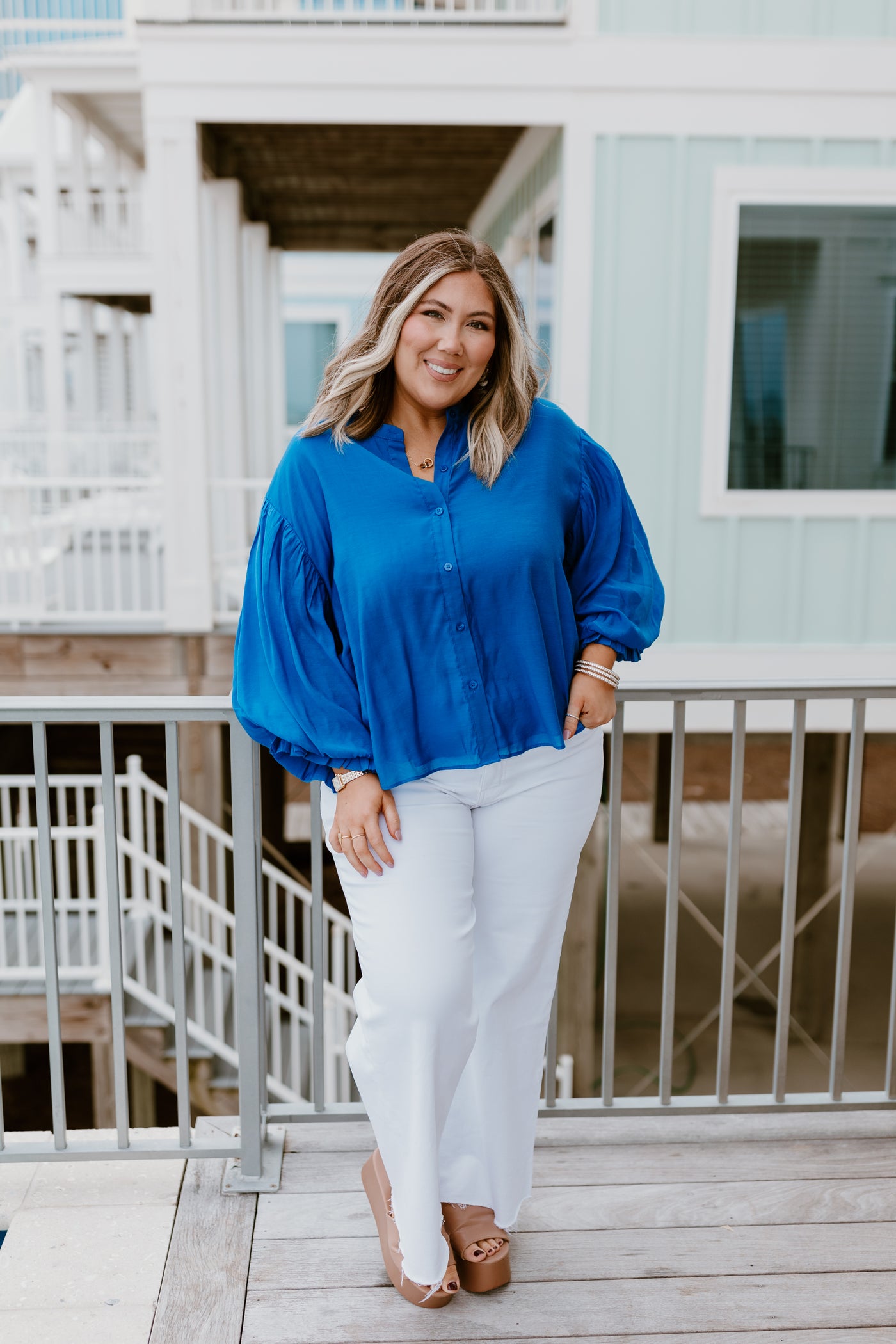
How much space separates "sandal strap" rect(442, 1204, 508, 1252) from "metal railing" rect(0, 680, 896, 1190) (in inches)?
12.4

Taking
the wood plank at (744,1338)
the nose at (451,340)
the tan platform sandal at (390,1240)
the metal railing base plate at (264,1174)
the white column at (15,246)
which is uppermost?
the white column at (15,246)

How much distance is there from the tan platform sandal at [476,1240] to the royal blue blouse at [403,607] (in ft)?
2.52

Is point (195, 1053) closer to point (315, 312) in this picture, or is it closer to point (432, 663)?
point (432, 663)

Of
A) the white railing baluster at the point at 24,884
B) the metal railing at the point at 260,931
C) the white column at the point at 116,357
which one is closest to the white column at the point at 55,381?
the white column at the point at 116,357

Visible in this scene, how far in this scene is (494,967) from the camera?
1727 mm

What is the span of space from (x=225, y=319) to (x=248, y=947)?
5.95 metres

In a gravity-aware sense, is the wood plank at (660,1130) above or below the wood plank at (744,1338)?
above

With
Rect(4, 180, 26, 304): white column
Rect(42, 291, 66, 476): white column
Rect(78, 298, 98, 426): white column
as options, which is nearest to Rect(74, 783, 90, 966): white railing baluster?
Rect(42, 291, 66, 476): white column

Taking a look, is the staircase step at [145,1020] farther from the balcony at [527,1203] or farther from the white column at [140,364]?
the white column at [140,364]

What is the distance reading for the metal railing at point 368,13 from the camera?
17.6 ft

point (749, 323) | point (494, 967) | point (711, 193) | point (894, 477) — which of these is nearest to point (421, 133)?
point (711, 193)

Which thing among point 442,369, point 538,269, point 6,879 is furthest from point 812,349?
point 6,879

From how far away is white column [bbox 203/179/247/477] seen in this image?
22.8 ft

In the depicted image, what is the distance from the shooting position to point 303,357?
610 inches
